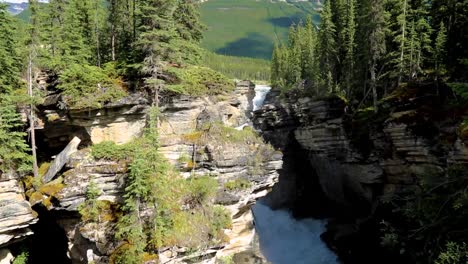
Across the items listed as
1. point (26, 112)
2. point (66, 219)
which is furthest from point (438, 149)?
point (26, 112)

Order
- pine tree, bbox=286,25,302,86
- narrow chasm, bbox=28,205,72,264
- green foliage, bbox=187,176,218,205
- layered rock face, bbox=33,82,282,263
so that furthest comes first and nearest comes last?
pine tree, bbox=286,25,302,86, narrow chasm, bbox=28,205,72,264, green foliage, bbox=187,176,218,205, layered rock face, bbox=33,82,282,263

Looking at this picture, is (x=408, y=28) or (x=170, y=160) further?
(x=408, y=28)

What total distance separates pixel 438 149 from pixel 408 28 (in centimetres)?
1224

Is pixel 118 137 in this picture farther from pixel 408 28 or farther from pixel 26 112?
pixel 408 28

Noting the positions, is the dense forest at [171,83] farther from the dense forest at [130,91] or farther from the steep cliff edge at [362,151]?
the steep cliff edge at [362,151]

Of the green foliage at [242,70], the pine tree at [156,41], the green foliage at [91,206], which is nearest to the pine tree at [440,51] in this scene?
the pine tree at [156,41]

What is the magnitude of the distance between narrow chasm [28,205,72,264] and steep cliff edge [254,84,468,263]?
2360cm

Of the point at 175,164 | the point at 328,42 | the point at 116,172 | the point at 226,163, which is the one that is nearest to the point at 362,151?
the point at 226,163

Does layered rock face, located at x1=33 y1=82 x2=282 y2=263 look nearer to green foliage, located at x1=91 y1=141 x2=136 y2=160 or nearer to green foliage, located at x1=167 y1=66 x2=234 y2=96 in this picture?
green foliage, located at x1=91 y1=141 x2=136 y2=160

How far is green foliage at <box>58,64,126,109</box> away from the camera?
989 inches

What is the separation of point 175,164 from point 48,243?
13853 mm

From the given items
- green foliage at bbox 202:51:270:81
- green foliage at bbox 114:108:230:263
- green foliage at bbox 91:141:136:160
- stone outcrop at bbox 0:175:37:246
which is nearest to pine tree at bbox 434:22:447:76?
green foliage at bbox 114:108:230:263

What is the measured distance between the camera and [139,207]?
21109mm

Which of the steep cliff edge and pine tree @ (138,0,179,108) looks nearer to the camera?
pine tree @ (138,0,179,108)
